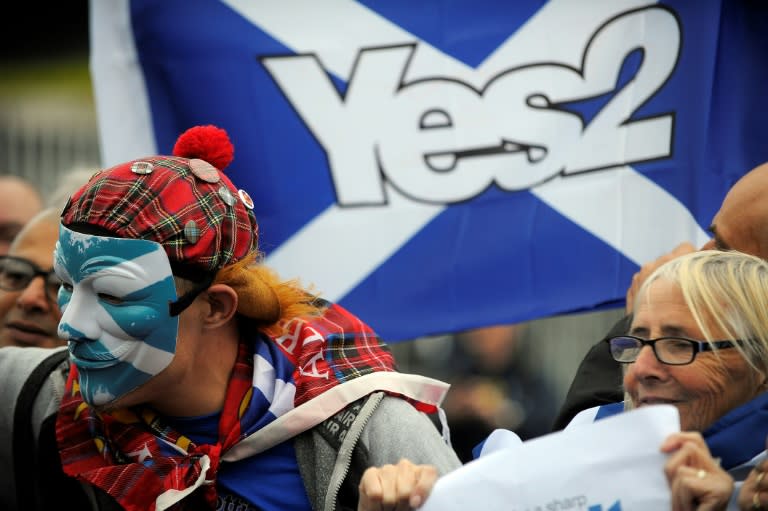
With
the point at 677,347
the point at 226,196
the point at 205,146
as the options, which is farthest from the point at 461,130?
the point at 677,347

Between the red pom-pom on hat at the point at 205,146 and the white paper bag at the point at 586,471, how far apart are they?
1.22 meters

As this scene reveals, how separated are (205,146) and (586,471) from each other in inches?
54.8

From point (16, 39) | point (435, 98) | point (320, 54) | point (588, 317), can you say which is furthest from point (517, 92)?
point (16, 39)

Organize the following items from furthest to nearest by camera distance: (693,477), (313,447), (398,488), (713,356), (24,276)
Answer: (24,276) < (313,447) < (713,356) < (398,488) < (693,477)

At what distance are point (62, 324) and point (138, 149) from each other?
68.6 inches

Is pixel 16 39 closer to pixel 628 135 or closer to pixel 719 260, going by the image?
pixel 628 135

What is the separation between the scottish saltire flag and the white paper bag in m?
2.01

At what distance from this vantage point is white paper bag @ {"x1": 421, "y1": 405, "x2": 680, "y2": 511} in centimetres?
214

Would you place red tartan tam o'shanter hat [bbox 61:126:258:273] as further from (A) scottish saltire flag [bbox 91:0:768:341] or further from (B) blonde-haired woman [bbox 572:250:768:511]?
(A) scottish saltire flag [bbox 91:0:768:341]

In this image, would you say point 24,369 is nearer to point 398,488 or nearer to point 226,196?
point 226,196

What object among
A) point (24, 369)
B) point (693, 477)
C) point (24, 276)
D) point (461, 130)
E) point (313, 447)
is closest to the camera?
point (693, 477)

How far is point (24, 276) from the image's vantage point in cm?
409

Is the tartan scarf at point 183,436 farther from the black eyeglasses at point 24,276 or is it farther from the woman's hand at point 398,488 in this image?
the black eyeglasses at point 24,276

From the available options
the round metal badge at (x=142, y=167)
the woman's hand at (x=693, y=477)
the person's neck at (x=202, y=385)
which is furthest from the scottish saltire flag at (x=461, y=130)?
the woman's hand at (x=693, y=477)
